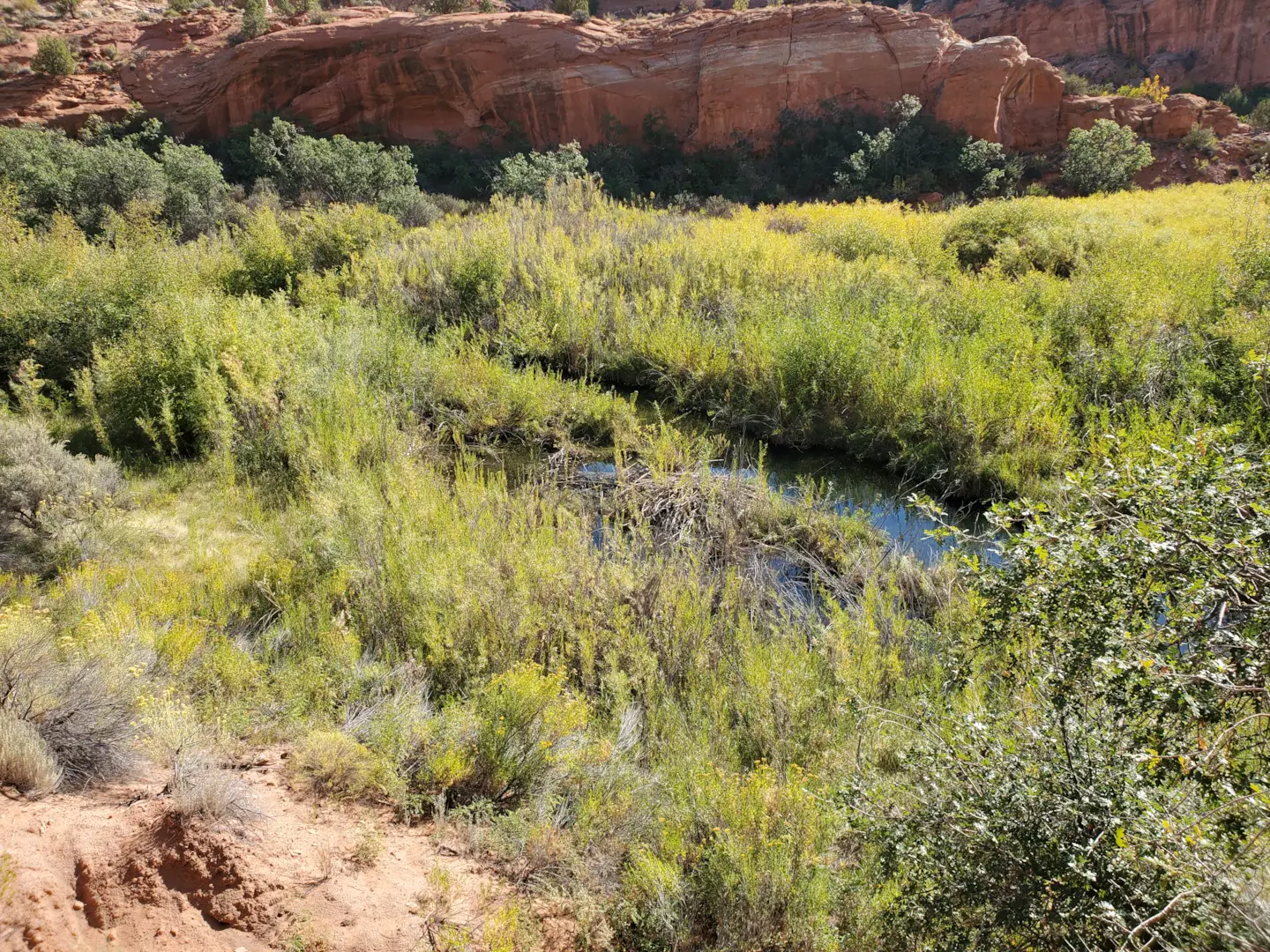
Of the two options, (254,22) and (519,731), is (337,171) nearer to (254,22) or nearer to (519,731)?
(254,22)

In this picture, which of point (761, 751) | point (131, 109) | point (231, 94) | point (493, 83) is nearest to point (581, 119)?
point (493, 83)

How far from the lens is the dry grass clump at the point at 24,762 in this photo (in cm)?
264

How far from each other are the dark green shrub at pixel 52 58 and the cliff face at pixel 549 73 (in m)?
1.60

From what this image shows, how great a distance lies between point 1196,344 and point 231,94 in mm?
28303

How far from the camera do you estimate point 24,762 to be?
8.70 feet

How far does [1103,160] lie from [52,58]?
32022 millimetres

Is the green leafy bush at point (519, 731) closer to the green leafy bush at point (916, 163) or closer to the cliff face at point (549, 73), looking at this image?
the green leafy bush at point (916, 163)

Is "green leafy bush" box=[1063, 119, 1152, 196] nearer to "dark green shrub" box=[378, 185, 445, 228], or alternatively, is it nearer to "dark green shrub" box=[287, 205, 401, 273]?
"dark green shrub" box=[378, 185, 445, 228]

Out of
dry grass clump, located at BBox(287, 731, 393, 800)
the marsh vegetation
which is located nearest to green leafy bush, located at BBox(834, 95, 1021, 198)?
the marsh vegetation

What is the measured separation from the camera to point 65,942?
2170 millimetres

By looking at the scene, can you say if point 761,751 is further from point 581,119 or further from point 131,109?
point 131,109

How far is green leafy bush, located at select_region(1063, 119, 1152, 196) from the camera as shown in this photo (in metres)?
18.4

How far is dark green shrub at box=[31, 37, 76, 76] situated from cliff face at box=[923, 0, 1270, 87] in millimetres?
37355

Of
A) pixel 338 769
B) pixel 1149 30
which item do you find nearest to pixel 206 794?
pixel 338 769
